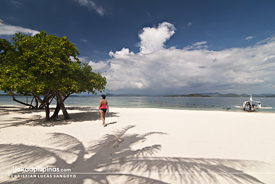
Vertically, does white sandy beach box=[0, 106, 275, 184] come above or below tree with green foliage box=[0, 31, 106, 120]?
below

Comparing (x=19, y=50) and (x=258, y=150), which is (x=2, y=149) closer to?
(x=19, y=50)

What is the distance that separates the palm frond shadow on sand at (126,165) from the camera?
314 cm

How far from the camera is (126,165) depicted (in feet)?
12.2

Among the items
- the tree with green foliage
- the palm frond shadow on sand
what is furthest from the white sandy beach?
the tree with green foliage

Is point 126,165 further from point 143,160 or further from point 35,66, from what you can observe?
point 35,66

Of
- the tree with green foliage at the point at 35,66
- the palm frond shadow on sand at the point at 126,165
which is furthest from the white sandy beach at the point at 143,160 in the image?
the tree with green foliage at the point at 35,66

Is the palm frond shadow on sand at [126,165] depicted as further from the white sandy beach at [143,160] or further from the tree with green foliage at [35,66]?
the tree with green foliage at [35,66]

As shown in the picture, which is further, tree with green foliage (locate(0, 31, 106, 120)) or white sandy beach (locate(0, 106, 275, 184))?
tree with green foliage (locate(0, 31, 106, 120))

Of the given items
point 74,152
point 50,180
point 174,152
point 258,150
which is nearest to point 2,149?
point 74,152

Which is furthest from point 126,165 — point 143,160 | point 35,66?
point 35,66

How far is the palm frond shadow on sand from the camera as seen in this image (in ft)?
10.3

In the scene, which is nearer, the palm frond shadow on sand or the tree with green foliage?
the palm frond shadow on sand

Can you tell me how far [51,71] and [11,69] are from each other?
2221 millimetres

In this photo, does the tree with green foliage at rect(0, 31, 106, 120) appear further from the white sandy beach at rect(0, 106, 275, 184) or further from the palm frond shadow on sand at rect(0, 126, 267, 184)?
the palm frond shadow on sand at rect(0, 126, 267, 184)
